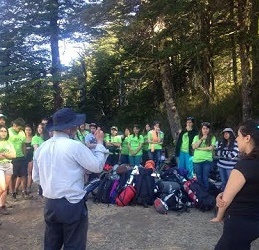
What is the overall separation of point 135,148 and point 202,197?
14.0ft

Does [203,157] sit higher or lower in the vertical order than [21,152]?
lower

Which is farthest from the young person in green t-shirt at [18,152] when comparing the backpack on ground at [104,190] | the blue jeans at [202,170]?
the blue jeans at [202,170]

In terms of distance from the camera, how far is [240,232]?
9.28 ft

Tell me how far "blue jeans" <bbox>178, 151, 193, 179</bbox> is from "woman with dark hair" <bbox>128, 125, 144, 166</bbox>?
6.04 ft

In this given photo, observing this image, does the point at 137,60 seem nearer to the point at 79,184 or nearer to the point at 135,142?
the point at 135,142

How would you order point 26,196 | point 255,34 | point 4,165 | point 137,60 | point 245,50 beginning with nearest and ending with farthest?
point 4,165 → point 26,196 → point 255,34 → point 245,50 → point 137,60

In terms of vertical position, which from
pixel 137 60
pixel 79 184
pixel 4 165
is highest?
pixel 137 60

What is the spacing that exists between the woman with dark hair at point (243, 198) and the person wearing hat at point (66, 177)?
112 centimetres

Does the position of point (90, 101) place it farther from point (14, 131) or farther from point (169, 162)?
point (14, 131)

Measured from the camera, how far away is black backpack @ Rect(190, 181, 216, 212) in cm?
711

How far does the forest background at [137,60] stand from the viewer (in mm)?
14820

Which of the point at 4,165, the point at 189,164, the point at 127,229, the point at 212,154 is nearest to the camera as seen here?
the point at 127,229

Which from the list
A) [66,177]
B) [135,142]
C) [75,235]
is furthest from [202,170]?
[66,177]

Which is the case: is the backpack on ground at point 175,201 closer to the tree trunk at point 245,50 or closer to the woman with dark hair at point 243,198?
the woman with dark hair at point 243,198
